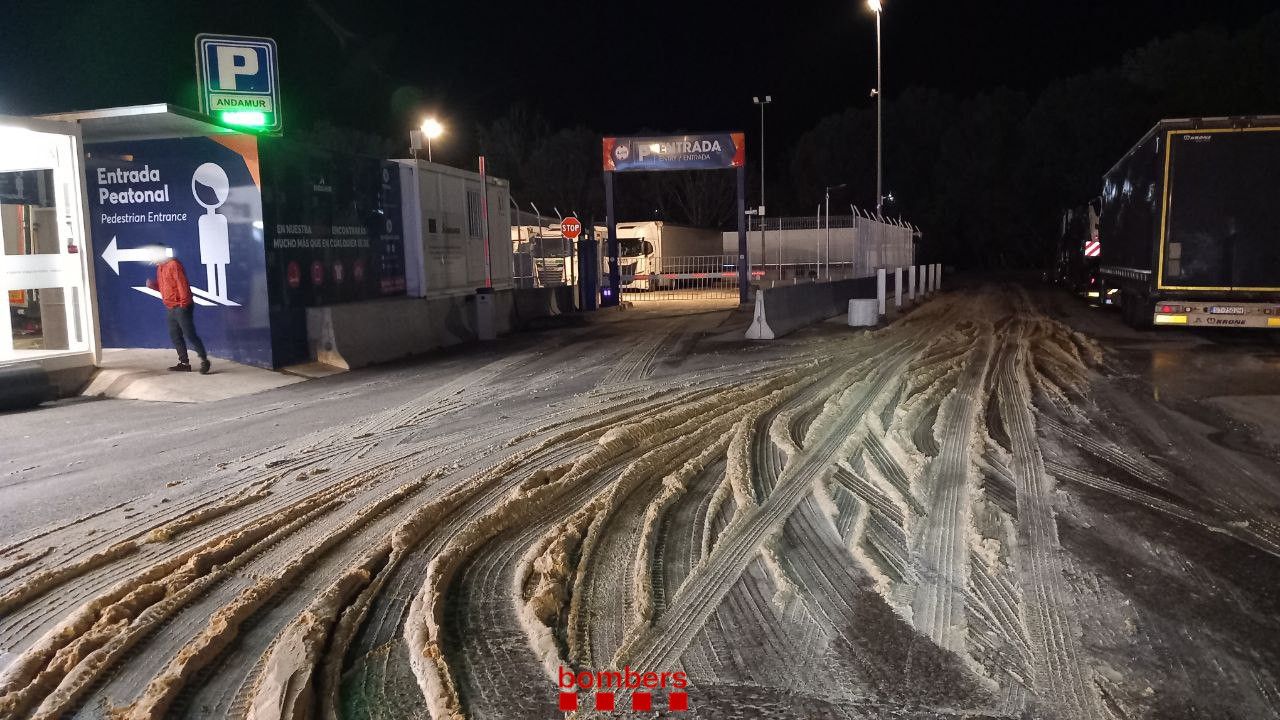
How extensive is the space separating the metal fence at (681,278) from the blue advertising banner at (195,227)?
21.7 metres

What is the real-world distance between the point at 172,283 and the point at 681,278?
27216 mm

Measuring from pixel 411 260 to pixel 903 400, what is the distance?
10.1 metres

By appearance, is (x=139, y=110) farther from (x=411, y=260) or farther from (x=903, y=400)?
(x=903, y=400)

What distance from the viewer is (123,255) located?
13.6 m

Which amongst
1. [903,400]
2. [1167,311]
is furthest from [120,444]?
[1167,311]

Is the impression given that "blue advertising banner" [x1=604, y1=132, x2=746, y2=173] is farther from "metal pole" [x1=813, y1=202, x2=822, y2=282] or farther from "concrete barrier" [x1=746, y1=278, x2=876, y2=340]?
"metal pole" [x1=813, y1=202, x2=822, y2=282]

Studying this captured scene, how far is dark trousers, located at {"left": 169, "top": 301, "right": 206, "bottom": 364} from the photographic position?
39.7 feet

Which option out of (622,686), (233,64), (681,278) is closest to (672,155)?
(681,278)

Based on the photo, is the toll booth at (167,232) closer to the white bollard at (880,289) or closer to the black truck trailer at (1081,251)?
the white bollard at (880,289)

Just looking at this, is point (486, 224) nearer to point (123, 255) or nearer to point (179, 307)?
point (123, 255)

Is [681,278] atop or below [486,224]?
below

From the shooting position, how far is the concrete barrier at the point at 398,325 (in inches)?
543

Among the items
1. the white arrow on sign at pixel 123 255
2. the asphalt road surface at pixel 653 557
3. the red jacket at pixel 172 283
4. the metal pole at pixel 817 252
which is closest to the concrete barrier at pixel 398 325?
the red jacket at pixel 172 283

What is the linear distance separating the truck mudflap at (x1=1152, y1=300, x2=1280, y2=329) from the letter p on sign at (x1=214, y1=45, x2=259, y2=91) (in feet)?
53.1
